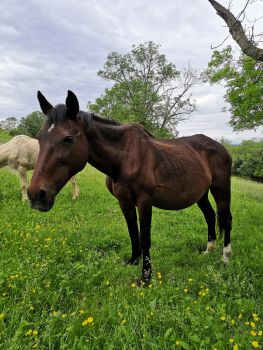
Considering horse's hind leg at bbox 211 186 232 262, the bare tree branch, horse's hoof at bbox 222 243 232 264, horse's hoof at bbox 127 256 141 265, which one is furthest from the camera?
horse's hind leg at bbox 211 186 232 262

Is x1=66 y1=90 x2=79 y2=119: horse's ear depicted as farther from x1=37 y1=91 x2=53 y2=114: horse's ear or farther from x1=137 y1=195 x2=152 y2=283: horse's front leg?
x1=137 y1=195 x2=152 y2=283: horse's front leg

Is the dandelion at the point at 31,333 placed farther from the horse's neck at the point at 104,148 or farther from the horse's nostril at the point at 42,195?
the horse's neck at the point at 104,148

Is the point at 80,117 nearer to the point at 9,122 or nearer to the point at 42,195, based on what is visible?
the point at 42,195

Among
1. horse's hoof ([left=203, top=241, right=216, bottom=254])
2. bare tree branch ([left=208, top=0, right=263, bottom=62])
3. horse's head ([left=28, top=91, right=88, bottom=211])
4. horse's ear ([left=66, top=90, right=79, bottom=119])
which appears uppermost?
bare tree branch ([left=208, top=0, right=263, bottom=62])

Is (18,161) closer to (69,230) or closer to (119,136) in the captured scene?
(69,230)

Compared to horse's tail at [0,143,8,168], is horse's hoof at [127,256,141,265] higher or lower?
lower

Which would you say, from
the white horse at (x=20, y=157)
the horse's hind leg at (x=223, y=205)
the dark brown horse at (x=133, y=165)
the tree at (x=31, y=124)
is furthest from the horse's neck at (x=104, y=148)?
the tree at (x=31, y=124)

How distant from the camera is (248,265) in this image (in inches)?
161

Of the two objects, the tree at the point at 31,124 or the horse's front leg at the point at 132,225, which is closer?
the horse's front leg at the point at 132,225

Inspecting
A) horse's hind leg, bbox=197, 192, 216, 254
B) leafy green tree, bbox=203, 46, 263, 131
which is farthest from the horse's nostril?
leafy green tree, bbox=203, 46, 263, 131

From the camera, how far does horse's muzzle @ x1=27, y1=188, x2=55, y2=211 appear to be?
2703 mm

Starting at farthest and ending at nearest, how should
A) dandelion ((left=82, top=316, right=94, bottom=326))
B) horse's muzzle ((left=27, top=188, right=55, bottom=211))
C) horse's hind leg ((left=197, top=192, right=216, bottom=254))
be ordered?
horse's hind leg ((left=197, top=192, right=216, bottom=254))
horse's muzzle ((left=27, top=188, right=55, bottom=211))
dandelion ((left=82, top=316, right=94, bottom=326))

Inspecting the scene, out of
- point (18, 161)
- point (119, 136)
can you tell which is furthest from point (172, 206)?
point (18, 161)

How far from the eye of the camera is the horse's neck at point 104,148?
3.49 m
